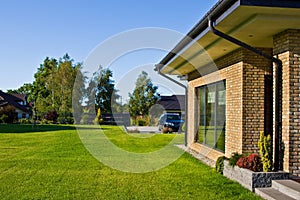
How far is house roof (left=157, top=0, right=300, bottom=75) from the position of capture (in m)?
4.98

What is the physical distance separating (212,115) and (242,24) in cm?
511

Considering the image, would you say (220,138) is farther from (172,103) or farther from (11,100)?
(11,100)

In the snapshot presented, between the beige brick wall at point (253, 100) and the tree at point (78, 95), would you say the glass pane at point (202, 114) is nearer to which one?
the beige brick wall at point (253, 100)

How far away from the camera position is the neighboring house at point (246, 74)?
223 inches

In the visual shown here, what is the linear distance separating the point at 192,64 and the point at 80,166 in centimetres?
473

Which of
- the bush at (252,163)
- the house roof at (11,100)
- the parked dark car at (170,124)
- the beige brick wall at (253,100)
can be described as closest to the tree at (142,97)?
the parked dark car at (170,124)

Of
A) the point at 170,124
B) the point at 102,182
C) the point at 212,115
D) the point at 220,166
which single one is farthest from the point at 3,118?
the point at 220,166

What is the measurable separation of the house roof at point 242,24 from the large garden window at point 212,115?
1426 mm

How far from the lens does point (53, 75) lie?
43.8 meters

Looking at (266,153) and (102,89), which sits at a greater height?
(102,89)

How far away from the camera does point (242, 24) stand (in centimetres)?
598

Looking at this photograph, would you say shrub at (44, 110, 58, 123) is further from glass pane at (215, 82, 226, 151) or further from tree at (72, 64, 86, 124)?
glass pane at (215, 82, 226, 151)

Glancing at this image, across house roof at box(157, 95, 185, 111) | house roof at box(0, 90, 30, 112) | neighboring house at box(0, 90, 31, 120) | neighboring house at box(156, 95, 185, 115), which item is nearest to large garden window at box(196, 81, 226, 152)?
neighboring house at box(156, 95, 185, 115)

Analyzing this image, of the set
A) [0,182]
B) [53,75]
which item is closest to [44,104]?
[53,75]
